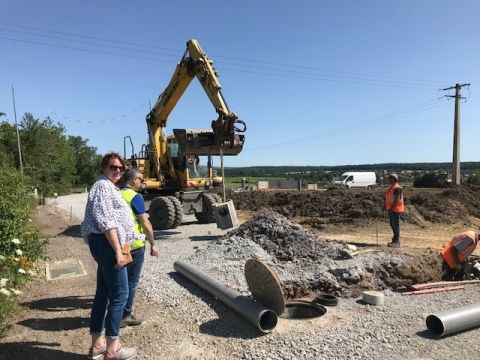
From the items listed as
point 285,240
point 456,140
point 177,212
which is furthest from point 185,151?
point 456,140

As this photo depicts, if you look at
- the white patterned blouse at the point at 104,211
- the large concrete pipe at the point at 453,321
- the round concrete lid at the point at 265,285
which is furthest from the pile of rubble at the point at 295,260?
the white patterned blouse at the point at 104,211

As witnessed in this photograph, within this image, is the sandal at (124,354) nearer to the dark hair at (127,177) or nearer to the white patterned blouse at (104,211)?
the white patterned blouse at (104,211)

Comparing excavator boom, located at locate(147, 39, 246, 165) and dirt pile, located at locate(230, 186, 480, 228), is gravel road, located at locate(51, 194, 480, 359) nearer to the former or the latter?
excavator boom, located at locate(147, 39, 246, 165)

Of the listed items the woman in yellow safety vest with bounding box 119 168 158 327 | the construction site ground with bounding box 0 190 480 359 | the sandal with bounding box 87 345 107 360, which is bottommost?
the construction site ground with bounding box 0 190 480 359

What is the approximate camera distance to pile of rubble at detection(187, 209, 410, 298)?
704cm

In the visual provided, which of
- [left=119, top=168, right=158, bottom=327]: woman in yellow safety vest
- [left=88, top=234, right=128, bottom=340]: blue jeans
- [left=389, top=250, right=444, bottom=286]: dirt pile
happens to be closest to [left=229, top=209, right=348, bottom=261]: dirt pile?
[left=389, top=250, right=444, bottom=286]: dirt pile

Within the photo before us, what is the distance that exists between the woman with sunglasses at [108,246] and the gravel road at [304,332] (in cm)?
50

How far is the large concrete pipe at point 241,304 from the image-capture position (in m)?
5.00

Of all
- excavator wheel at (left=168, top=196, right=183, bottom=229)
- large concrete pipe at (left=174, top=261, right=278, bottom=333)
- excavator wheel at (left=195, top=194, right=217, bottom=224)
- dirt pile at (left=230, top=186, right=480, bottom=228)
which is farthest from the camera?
dirt pile at (left=230, top=186, right=480, bottom=228)

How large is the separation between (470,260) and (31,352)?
290 inches

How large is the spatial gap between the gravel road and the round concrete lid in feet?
0.85

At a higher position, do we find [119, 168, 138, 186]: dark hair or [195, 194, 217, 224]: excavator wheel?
[119, 168, 138, 186]: dark hair

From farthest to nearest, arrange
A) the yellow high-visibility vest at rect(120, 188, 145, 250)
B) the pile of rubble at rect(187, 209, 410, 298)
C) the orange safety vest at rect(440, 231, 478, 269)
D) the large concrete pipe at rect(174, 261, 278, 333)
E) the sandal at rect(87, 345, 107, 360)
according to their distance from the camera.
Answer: the orange safety vest at rect(440, 231, 478, 269), the pile of rubble at rect(187, 209, 410, 298), the large concrete pipe at rect(174, 261, 278, 333), the yellow high-visibility vest at rect(120, 188, 145, 250), the sandal at rect(87, 345, 107, 360)

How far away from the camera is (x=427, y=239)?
14.4 meters
